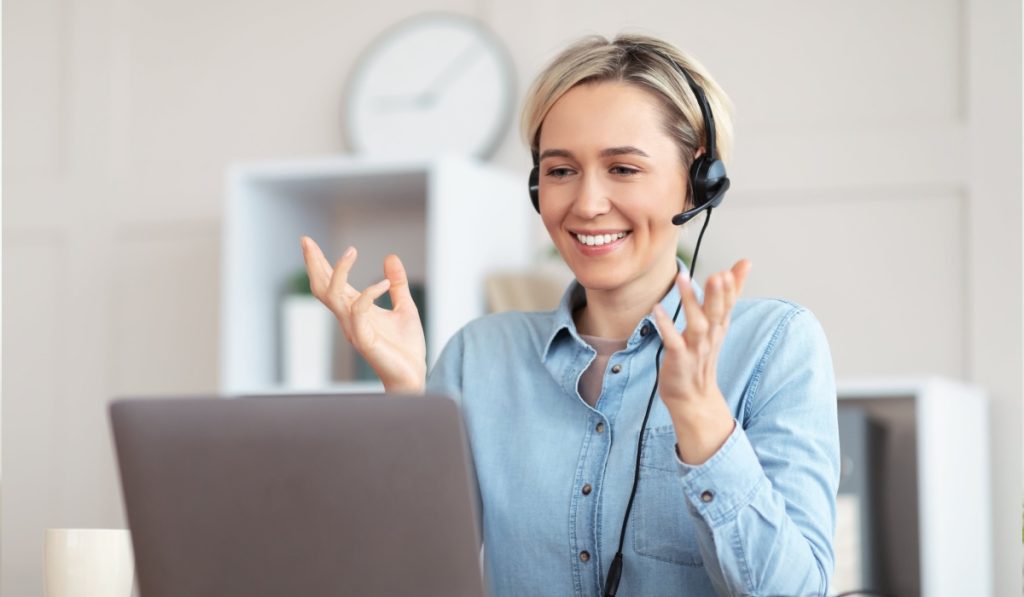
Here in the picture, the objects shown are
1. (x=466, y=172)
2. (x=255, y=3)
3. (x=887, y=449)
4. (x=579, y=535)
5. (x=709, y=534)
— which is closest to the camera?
(x=709, y=534)

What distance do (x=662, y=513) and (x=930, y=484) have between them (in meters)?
1.17

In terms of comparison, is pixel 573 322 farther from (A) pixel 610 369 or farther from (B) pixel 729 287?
(B) pixel 729 287

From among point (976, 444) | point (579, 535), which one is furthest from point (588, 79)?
point (976, 444)

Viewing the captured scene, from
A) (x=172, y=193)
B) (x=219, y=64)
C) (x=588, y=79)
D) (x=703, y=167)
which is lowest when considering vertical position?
(x=703, y=167)

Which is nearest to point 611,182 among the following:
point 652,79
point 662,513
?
point 652,79

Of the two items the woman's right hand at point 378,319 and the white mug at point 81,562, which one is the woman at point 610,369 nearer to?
the woman's right hand at point 378,319

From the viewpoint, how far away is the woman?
55.3 inches

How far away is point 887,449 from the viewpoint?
2648 millimetres

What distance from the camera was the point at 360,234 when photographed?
345 centimetres

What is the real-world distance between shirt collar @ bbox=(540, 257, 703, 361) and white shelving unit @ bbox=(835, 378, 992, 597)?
1016mm

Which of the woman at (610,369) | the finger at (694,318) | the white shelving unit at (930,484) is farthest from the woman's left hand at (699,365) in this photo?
the white shelving unit at (930,484)

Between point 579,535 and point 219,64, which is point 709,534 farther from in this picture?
point 219,64

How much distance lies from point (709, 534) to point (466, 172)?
1848 millimetres

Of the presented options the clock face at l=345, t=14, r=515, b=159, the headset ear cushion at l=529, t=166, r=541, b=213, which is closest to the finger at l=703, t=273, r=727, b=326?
the headset ear cushion at l=529, t=166, r=541, b=213
